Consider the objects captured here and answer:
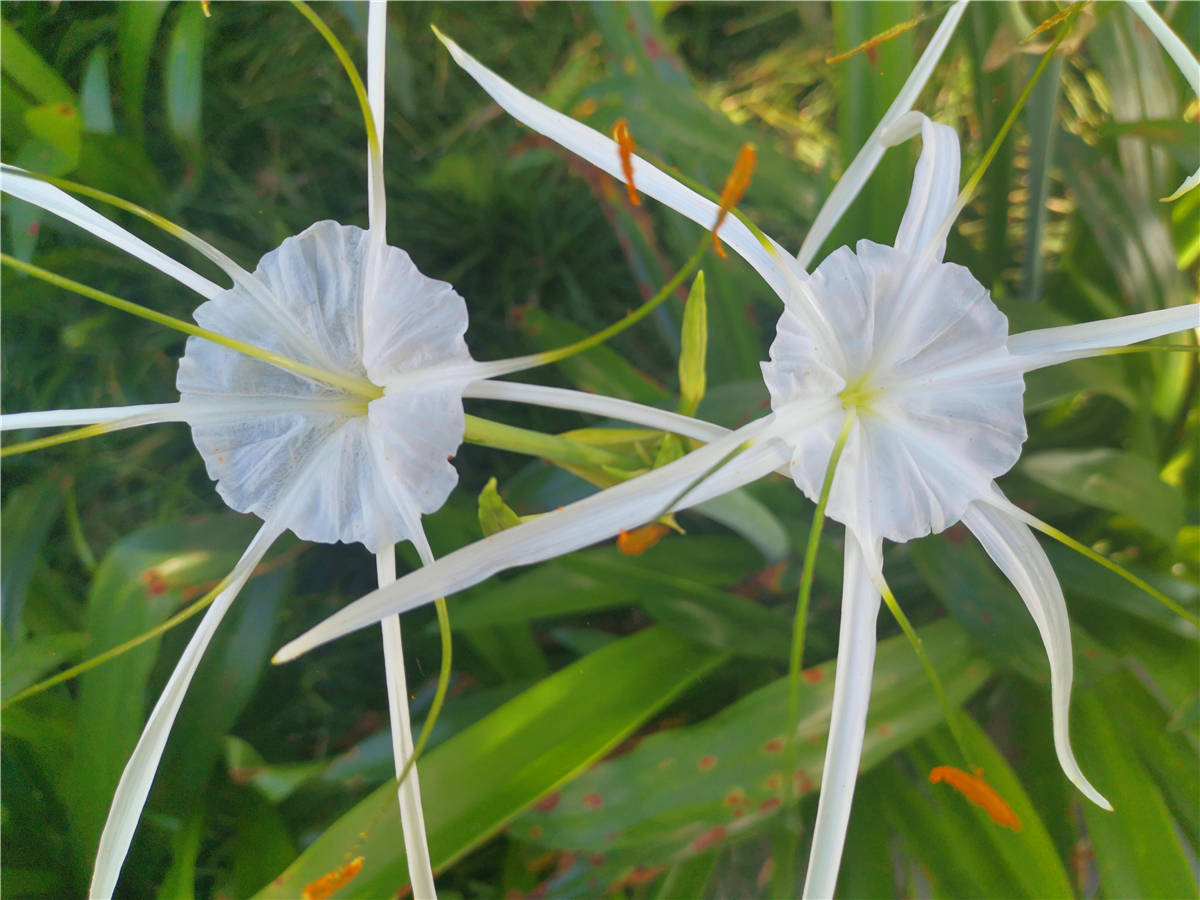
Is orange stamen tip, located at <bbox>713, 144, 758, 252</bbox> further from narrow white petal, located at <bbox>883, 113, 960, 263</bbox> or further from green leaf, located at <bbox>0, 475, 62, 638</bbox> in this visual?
green leaf, located at <bbox>0, 475, 62, 638</bbox>

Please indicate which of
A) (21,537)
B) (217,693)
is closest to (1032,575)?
(217,693)

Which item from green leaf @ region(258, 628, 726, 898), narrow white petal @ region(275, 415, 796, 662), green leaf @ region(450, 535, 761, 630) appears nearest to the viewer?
narrow white petal @ region(275, 415, 796, 662)

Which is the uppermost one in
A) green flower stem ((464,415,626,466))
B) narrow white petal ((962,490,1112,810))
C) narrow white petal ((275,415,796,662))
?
green flower stem ((464,415,626,466))

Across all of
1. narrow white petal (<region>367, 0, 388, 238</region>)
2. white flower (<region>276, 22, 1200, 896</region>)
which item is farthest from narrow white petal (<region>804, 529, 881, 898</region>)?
narrow white petal (<region>367, 0, 388, 238</region>)

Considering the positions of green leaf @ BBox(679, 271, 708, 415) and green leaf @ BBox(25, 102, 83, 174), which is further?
green leaf @ BBox(25, 102, 83, 174)

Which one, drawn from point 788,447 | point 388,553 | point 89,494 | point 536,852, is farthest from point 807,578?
point 89,494

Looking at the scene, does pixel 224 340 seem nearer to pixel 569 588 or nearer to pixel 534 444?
pixel 534 444

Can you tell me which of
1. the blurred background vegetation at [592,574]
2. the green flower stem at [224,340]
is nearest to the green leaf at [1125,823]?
the blurred background vegetation at [592,574]
